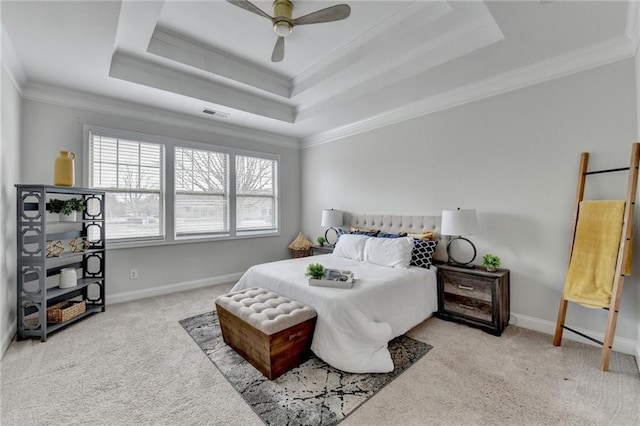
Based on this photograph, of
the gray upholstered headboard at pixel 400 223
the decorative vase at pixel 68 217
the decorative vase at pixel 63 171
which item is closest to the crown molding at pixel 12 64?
the decorative vase at pixel 63 171

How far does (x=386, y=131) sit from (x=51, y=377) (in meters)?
4.50

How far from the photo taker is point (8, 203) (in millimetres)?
2643

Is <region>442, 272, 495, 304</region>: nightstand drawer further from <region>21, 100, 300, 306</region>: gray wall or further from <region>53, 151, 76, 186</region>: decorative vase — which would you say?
<region>53, 151, 76, 186</region>: decorative vase

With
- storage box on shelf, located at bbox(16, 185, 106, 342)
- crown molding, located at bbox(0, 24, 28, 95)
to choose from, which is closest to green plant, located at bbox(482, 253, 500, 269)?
storage box on shelf, located at bbox(16, 185, 106, 342)

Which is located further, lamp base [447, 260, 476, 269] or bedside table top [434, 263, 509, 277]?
lamp base [447, 260, 476, 269]

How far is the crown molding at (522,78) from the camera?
8.10ft

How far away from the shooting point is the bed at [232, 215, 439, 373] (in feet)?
7.10

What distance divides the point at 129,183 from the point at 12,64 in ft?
5.26

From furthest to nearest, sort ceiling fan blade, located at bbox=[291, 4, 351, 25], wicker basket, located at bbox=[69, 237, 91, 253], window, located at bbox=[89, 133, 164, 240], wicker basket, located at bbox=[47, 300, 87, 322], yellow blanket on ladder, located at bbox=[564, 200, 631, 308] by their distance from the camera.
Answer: window, located at bbox=[89, 133, 164, 240]
wicker basket, located at bbox=[69, 237, 91, 253]
wicker basket, located at bbox=[47, 300, 87, 322]
yellow blanket on ladder, located at bbox=[564, 200, 631, 308]
ceiling fan blade, located at bbox=[291, 4, 351, 25]

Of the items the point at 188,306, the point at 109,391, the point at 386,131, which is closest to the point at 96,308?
the point at 188,306

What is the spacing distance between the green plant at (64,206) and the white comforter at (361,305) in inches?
78.9

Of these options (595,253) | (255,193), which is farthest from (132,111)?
(595,253)

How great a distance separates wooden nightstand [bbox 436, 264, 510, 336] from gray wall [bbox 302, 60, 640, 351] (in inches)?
13.5

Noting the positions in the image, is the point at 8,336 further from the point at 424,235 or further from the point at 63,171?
the point at 424,235
